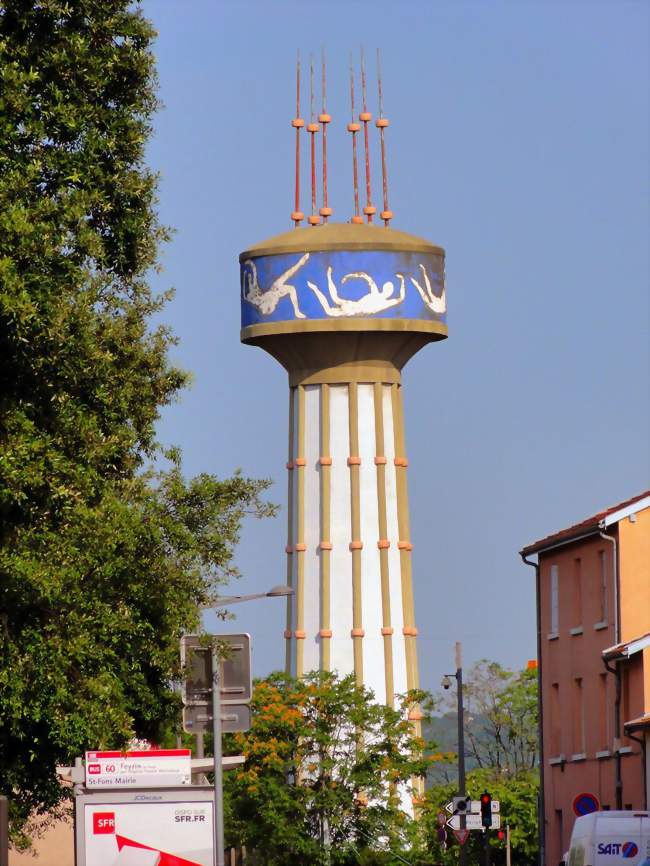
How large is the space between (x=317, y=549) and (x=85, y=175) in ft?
164

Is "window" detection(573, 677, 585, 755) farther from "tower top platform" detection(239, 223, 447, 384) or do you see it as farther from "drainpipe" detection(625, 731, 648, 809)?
"tower top platform" detection(239, 223, 447, 384)

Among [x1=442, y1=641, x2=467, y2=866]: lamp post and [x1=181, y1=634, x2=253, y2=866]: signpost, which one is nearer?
[x1=181, y1=634, x2=253, y2=866]: signpost

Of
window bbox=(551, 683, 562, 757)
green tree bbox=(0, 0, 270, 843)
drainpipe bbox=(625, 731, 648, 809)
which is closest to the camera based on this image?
green tree bbox=(0, 0, 270, 843)

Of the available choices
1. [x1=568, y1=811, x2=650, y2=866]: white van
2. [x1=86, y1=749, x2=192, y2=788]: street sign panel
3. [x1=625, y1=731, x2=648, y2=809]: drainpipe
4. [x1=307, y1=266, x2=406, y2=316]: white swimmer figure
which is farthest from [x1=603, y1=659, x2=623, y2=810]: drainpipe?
[x1=86, y1=749, x2=192, y2=788]: street sign panel

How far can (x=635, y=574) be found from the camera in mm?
61656

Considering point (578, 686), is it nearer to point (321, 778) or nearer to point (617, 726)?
point (617, 726)

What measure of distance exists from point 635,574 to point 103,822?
34.7 meters

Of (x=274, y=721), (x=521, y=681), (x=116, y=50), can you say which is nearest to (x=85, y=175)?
(x=116, y=50)

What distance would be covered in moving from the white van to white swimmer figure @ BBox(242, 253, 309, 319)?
3954cm

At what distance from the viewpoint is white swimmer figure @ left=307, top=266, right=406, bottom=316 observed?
7775 cm

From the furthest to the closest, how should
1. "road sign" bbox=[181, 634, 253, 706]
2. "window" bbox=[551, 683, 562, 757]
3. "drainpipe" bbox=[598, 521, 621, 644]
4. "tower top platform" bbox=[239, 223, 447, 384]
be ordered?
1. "tower top platform" bbox=[239, 223, 447, 384]
2. "window" bbox=[551, 683, 562, 757]
3. "drainpipe" bbox=[598, 521, 621, 644]
4. "road sign" bbox=[181, 634, 253, 706]

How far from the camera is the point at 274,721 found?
6706 centimetres

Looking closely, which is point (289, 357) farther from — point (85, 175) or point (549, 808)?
point (85, 175)

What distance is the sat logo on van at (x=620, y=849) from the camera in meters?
38.8
